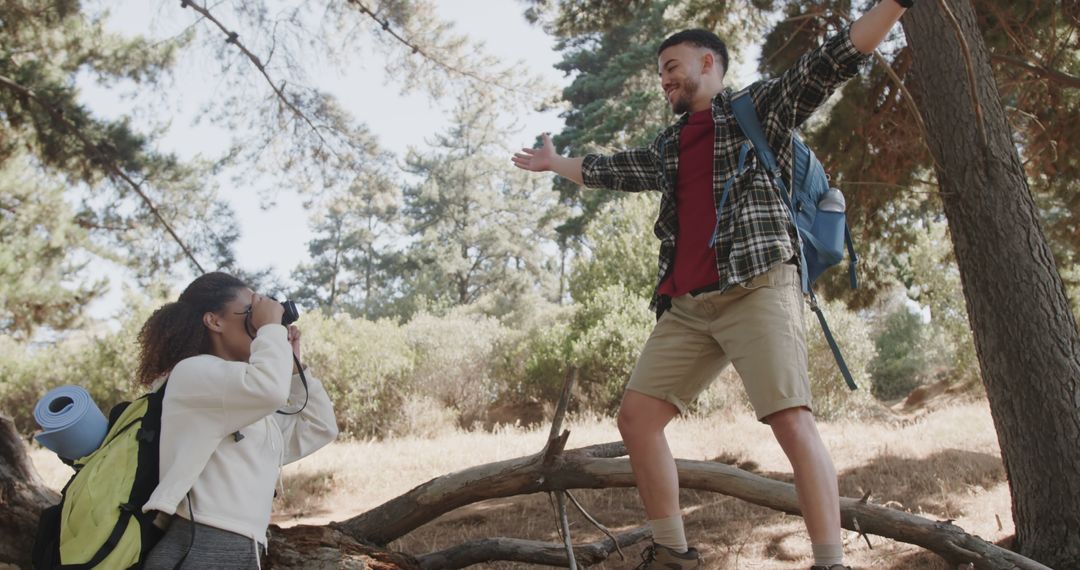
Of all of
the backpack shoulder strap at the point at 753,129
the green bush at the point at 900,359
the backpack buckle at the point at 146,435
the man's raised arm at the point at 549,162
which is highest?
the man's raised arm at the point at 549,162

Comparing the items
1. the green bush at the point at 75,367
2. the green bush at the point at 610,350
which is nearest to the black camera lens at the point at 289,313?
the green bush at the point at 610,350

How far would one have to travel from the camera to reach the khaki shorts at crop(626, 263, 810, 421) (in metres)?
2.33

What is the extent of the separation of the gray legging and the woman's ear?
581 mm

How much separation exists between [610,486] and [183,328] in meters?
1.58

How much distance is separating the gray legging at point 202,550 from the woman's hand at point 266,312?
1.80 ft

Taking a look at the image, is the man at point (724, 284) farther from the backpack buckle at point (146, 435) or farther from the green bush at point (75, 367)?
the green bush at point (75, 367)

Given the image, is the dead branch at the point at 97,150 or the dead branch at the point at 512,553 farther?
the dead branch at the point at 97,150

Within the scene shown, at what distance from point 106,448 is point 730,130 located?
76.1 inches

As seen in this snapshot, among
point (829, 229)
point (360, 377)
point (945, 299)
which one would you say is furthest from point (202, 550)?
point (945, 299)

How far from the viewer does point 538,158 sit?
3.06 metres

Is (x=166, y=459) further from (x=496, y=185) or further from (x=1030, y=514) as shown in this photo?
(x=496, y=185)

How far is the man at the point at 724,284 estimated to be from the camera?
7.45 feet

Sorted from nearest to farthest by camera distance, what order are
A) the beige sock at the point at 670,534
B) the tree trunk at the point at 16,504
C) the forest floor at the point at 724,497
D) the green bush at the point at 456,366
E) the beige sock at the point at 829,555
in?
the beige sock at the point at 829,555 → the beige sock at the point at 670,534 → the tree trunk at the point at 16,504 → the forest floor at the point at 724,497 → the green bush at the point at 456,366

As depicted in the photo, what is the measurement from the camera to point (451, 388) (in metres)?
13.9
